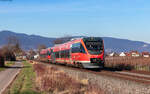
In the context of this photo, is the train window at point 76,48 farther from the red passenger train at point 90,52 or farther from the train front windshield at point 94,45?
the train front windshield at point 94,45

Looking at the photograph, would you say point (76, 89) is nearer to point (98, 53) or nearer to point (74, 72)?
point (74, 72)

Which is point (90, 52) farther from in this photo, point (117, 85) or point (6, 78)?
point (117, 85)

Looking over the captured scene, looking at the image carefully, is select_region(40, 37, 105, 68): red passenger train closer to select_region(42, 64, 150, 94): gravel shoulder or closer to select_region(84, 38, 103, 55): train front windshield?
select_region(84, 38, 103, 55): train front windshield

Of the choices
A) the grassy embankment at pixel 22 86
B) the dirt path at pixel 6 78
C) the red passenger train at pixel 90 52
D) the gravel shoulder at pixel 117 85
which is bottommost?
the dirt path at pixel 6 78

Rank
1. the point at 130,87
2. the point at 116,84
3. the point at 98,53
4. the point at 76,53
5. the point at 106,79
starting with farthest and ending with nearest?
the point at 76,53 < the point at 98,53 < the point at 106,79 < the point at 116,84 < the point at 130,87

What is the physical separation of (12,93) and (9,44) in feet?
394

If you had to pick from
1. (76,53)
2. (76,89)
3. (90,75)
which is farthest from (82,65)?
(76,89)

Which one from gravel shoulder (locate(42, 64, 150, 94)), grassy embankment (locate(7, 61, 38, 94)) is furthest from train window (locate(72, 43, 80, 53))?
gravel shoulder (locate(42, 64, 150, 94))

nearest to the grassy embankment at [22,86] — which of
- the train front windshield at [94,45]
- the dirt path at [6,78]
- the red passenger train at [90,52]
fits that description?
the dirt path at [6,78]

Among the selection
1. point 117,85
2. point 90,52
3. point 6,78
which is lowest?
point 6,78

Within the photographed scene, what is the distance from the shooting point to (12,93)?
1853cm

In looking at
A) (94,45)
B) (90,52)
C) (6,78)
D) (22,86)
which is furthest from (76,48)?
(22,86)

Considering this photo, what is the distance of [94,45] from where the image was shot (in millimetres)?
28953

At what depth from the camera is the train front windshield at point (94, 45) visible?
93.2 feet
